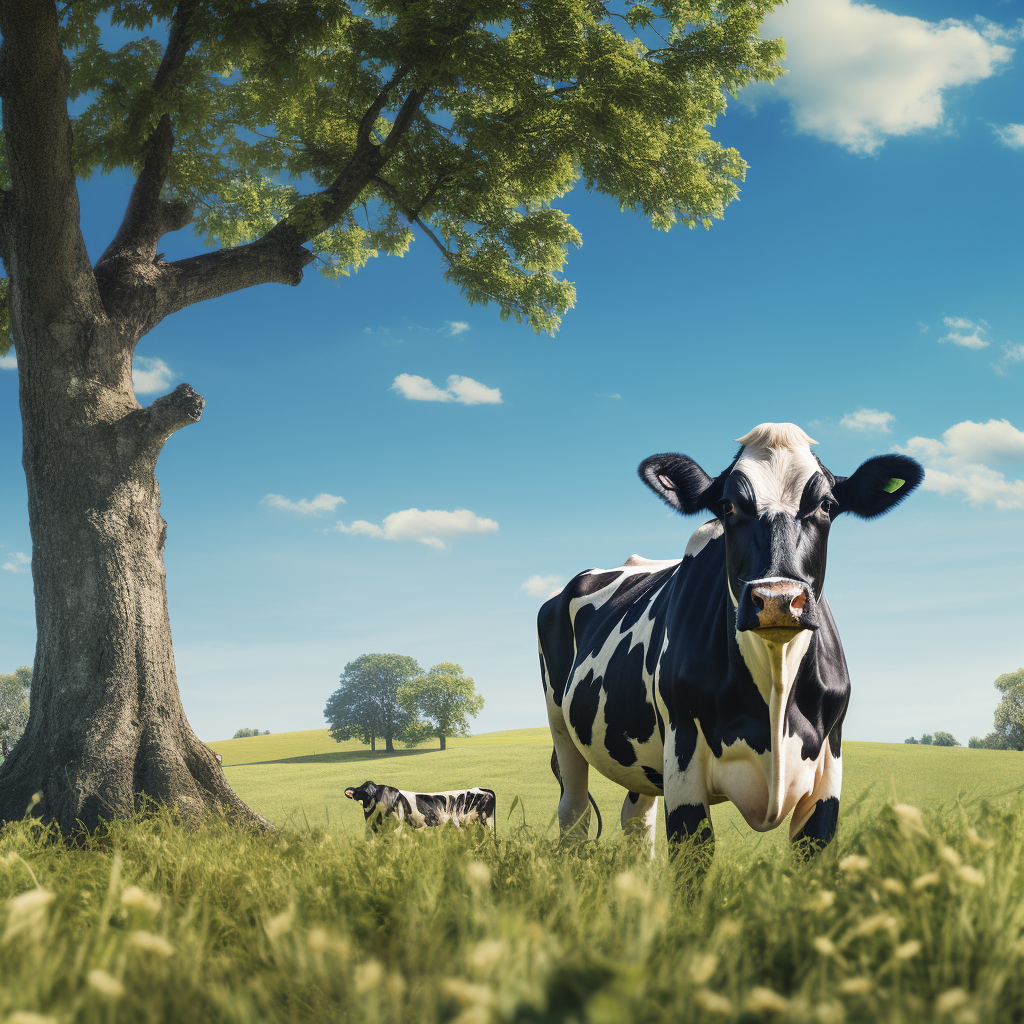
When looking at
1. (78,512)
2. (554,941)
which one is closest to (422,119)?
(78,512)

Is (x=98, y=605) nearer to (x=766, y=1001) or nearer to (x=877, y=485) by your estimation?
(x=877, y=485)

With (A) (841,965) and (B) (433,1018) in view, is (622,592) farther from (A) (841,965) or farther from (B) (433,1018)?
(B) (433,1018)

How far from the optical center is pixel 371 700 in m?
50.9

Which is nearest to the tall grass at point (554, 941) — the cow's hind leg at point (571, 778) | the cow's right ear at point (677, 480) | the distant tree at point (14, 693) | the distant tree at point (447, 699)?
the cow's right ear at point (677, 480)

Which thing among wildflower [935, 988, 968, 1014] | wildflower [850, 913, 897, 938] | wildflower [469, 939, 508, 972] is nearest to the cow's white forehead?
wildflower [850, 913, 897, 938]

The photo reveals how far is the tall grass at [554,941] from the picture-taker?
53.4 inches

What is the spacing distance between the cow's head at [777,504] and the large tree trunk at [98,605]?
4.56 meters

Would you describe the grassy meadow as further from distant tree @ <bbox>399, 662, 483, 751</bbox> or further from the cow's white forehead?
distant tree @ <bbox>399, 662, 483, 751</bbox>

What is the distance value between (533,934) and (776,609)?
196cm

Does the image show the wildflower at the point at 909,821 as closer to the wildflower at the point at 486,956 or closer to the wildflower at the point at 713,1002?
the wildflower at the point at 713,1002

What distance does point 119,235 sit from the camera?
842cm

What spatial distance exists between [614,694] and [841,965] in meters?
3.55

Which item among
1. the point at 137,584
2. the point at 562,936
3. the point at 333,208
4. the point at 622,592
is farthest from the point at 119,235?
the point at 562,936

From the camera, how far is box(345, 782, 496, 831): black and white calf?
621cm
